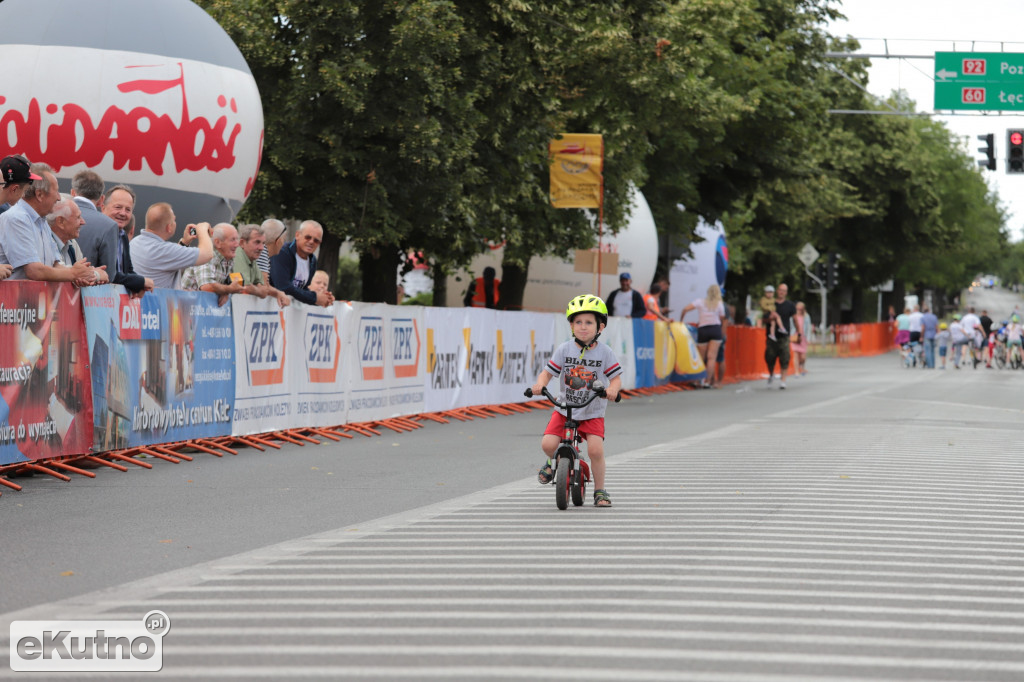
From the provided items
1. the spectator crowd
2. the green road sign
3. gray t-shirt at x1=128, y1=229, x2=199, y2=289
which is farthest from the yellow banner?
the green road sign

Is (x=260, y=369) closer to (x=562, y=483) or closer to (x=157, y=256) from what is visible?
(x=157, y=256)

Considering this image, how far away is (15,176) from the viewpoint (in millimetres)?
10664

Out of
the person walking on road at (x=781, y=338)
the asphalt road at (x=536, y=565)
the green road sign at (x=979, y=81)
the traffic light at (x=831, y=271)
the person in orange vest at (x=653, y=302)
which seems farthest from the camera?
the traffic light at (x=831, y=271)

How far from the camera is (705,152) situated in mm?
31578

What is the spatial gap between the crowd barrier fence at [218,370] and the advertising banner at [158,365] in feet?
0.05

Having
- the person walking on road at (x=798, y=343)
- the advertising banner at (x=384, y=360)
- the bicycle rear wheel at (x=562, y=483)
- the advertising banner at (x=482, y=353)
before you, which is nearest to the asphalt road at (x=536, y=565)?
the bicycle rear wheel at (x=562, y=483)

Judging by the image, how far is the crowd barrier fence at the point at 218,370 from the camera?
10.8m

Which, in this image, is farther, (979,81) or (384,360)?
(979,81)

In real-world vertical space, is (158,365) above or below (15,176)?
below

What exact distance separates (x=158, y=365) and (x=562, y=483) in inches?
179

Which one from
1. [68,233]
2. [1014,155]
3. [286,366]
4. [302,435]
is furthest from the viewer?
[1014,155]

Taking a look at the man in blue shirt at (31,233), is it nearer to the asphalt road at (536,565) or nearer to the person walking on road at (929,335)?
the asphalt road at (536,565)

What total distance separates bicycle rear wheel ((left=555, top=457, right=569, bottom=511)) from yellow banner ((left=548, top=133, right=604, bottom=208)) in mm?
15353

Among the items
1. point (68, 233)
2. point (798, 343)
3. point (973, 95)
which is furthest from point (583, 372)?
point (973, 95)
